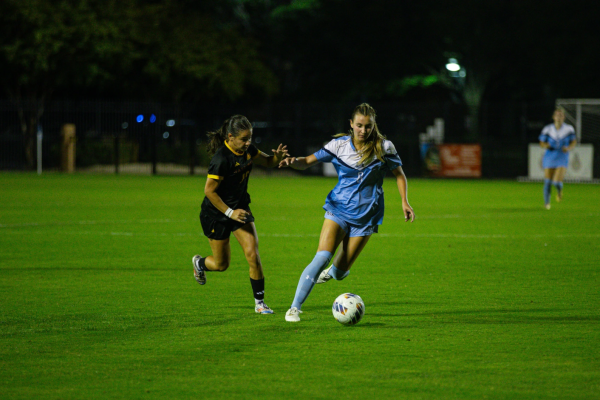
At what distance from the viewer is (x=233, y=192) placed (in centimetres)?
827

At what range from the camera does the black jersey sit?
26.4 ft

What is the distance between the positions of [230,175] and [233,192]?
182 millimetres

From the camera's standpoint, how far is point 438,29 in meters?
57.2

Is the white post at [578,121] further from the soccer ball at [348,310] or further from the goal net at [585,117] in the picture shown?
the soccer ball at [348,310]

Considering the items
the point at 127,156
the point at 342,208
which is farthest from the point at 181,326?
the point at 127,156

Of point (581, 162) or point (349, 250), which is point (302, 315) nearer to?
point (349, 250)

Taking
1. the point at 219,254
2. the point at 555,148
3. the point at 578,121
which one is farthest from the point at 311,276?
the point at 578,121

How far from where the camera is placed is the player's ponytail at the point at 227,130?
316 inches

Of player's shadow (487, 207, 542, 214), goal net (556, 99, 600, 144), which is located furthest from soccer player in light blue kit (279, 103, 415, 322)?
goal net (556, 99, 600, 144)


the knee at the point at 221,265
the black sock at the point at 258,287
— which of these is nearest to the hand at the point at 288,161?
the black sock at the point at 258,287

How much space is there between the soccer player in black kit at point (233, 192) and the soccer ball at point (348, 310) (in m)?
0.83

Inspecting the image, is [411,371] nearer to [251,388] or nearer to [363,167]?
[251,388]

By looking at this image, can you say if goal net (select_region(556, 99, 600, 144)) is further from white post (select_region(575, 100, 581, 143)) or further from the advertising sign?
the advertising sign

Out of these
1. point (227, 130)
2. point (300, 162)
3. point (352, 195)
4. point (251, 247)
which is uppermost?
point (227, 130)
